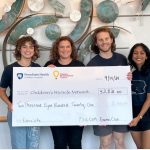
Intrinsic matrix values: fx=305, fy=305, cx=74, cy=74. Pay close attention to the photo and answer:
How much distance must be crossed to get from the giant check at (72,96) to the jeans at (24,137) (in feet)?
0.23

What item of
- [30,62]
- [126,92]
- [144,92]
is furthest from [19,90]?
[144,92]

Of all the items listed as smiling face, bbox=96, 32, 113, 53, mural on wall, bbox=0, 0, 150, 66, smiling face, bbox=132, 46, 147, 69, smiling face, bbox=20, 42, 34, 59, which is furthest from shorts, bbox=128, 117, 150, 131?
smiling face, bbox=20, 42, 34, 59

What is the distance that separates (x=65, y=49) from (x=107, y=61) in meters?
0.31

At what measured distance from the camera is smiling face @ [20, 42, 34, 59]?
83.5 inches

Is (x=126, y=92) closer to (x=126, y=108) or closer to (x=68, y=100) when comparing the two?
(x=126, y=108)

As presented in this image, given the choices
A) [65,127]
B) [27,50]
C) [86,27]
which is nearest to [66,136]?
[65,127]

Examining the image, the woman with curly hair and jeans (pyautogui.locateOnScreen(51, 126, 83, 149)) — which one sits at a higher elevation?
the woman with curly hair

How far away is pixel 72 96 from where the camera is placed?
2.14 metres

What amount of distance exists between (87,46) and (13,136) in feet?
2.98

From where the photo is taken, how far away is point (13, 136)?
2.15 m

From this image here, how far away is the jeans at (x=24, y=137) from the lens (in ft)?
7.00

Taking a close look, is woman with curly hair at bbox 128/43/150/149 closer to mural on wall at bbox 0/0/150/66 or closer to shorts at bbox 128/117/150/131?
shorts at bbox 128/117/150/131

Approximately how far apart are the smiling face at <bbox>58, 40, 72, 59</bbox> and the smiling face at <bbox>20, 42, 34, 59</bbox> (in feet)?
0.65

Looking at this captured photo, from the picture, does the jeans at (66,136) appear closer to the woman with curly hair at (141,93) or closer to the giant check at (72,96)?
the giant check at (72,96)
